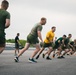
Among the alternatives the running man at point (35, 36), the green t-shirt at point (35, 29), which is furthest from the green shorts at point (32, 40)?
the green t-shirt at point (35, 29)

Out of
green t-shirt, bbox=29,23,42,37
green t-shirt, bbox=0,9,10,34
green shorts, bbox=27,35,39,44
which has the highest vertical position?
green t-shirt, bbox=0,9,10,34

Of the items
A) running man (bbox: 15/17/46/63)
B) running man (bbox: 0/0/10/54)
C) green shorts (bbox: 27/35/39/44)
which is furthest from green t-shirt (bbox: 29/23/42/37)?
running man (bbox: 0/0/10/54)

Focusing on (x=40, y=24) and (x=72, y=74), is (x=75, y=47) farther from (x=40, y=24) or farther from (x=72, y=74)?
(x=72, y=74)

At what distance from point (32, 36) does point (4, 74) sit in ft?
18.7

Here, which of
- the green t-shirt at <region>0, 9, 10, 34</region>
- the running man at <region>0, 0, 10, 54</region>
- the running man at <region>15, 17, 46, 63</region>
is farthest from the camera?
the running man at <region>15, 17, 46, 63</region>

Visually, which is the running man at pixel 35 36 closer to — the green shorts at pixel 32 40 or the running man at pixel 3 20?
the green shorts at pixel 32 40

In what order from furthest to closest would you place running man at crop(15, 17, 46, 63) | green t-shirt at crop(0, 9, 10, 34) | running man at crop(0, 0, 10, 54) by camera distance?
running man at crop(15, 17, 46, 63) < green t-shirt at crop(0, 9, 10, 34) < running man at crop(0, 0, 10, 54)

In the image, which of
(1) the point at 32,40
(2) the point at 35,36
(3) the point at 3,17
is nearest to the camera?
(3) the point at 3,17

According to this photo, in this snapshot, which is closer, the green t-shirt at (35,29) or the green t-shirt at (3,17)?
the green t-shirt at (3,17)

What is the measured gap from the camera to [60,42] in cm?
1988

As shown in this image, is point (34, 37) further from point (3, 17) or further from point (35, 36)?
point (3, 17)

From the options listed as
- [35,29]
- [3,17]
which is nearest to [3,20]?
[3,17]

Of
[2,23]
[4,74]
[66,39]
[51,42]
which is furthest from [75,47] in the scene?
[4,74]

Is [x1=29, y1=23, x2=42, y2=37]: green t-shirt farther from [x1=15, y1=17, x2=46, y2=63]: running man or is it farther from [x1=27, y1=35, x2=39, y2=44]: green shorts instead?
[x1=27, y1=35, x2=39, y2=44]: green shorts
